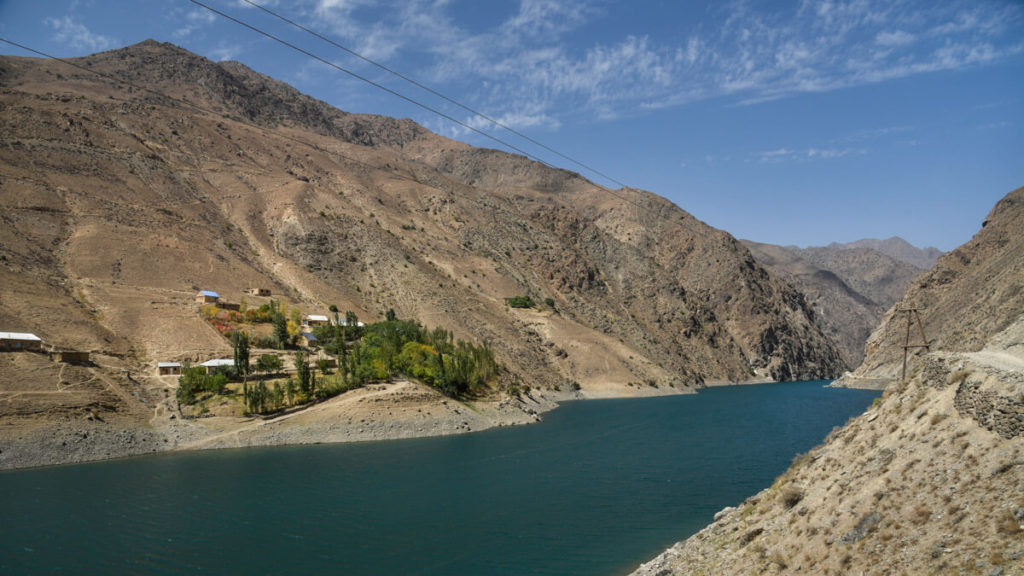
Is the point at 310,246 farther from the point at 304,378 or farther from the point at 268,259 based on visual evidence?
the point at 304,378

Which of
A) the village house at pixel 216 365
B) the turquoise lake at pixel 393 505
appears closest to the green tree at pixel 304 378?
the village house at pixel 216 365

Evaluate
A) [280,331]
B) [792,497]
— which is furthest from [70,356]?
[792,497]

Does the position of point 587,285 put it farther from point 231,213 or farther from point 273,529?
point 273,529

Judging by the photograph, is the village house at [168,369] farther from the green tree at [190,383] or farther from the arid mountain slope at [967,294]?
the arid mountain slope at [967,294]

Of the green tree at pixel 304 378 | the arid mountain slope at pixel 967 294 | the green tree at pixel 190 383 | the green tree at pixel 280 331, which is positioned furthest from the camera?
the green tree at pixel 280 331

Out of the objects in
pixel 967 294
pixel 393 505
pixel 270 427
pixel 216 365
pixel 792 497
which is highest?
pixel 967 294

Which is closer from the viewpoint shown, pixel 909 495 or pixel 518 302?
pixel 909 495

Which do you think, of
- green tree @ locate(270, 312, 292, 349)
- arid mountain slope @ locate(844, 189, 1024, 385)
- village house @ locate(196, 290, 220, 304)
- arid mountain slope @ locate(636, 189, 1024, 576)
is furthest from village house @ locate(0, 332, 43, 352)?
arid mountain slope @ locate(844, 189, 1024, 385)
